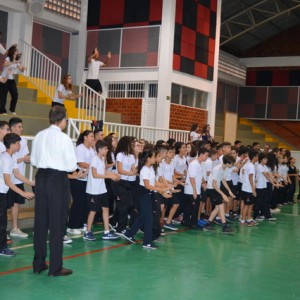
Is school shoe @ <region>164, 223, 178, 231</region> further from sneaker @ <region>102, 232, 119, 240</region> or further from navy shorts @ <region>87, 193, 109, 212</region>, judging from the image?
navy shorts @ <region>87, 193, 109, 212</region>

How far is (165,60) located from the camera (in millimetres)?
14609

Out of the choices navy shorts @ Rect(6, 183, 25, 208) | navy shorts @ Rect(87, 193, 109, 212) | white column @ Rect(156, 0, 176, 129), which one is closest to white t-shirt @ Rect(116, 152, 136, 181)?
A: navy shorts @ Rect(87, 193, 109, 212)

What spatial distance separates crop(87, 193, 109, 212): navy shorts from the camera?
277 inches

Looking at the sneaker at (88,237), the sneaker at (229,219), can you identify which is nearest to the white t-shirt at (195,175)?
the sneaker at (229,219)

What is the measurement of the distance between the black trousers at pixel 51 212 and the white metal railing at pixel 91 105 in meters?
7.32

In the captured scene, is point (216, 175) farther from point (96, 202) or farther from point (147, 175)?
point (96, 202)

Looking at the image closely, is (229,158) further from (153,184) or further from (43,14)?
(43,14)

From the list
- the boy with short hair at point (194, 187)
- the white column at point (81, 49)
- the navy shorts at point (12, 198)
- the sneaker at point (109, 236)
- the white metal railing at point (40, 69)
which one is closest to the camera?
the navy shorts at point (12, 198)

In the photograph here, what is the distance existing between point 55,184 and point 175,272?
1646 mm

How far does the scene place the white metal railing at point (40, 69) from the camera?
13703mm

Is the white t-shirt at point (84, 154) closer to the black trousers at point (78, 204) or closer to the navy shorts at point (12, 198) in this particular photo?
the black trousers at point (78, 204)

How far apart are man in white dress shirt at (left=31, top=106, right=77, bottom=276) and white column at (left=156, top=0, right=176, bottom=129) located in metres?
9.60

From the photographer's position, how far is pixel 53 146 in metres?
5.01

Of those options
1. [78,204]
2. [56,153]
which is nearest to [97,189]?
[78,204]
